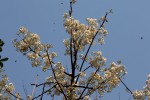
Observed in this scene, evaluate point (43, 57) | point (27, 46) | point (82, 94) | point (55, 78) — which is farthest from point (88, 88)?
point (27, 46)

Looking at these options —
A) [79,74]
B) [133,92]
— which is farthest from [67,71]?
[133,92]

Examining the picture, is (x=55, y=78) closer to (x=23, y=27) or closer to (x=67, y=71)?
(x=67, y=71)

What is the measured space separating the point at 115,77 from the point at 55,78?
1691 millimetres

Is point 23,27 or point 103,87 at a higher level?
point 23,27

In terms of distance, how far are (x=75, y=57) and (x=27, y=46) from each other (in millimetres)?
1517

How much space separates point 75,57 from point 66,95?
1.33 metres

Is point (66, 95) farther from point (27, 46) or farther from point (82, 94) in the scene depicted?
point (27, 46)

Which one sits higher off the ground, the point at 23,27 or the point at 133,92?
the point at 23,27

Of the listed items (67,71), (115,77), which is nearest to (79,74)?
(67,71)

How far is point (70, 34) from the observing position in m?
11.0

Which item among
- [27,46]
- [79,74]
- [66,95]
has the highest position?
[27,46]

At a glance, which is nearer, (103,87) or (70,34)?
(103,87)

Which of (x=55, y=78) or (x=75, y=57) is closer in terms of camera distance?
(x=55, y=78)

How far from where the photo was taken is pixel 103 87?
10.1 metres
